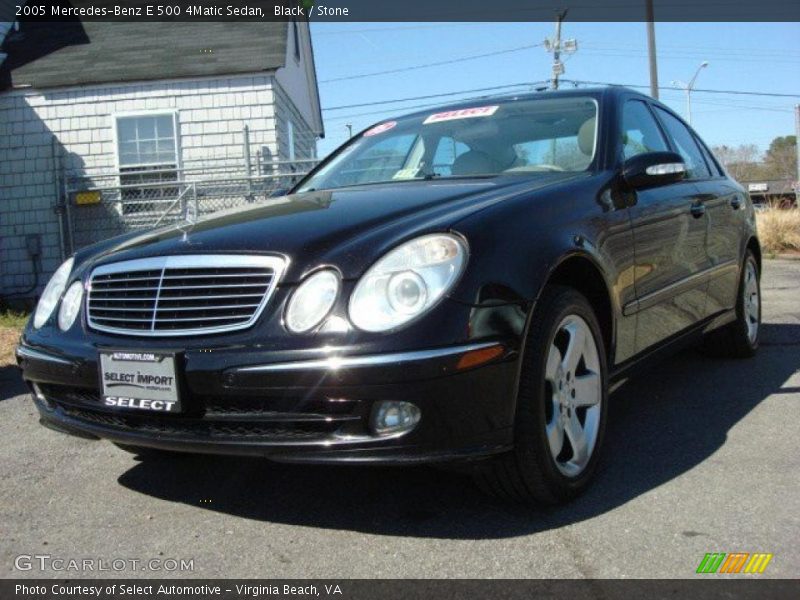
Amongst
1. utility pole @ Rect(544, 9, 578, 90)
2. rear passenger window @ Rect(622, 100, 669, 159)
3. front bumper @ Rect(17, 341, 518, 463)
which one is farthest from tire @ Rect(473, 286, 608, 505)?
utility pole @ Rect(544, 9, 578, 90)

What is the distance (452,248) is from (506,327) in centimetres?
31

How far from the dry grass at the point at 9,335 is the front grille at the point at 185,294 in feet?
12.7

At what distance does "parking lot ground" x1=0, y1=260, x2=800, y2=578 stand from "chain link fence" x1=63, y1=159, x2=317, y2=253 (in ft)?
28.7

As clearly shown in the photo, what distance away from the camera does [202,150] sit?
12.8 m

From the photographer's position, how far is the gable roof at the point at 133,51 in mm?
12594

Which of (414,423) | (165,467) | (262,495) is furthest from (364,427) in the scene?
(165,467)

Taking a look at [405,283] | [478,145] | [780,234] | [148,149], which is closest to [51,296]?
[405,283]

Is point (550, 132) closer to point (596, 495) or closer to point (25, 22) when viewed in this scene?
point (596, 495)

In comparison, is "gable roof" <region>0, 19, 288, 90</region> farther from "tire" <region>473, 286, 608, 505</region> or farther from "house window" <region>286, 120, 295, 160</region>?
"tire" <region>473, 286, 608, 505</region>

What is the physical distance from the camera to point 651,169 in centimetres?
350

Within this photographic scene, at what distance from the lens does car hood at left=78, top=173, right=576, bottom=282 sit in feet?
8.41

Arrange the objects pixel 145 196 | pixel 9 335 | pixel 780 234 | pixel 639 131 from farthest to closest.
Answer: pixel 780 234 < pixel 145 196 < pixel 9 335 < pixel 639 131

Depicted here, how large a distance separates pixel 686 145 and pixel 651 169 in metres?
1.51

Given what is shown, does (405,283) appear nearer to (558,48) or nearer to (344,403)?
(344,403)
